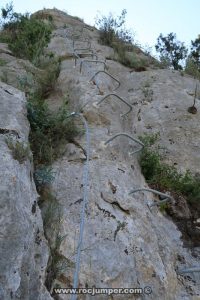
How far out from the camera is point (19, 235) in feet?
10.6

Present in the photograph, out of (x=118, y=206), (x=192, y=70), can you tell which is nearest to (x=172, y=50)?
(x=192, y=70)

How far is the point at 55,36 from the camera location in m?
11.6

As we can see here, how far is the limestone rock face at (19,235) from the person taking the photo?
303cm

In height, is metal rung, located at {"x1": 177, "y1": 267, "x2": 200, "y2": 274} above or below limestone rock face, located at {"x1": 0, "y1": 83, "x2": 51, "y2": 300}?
below

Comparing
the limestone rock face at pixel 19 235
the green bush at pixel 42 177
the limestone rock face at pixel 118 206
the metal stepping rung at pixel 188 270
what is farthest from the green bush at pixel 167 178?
the limestone rock face at pixel 19 235

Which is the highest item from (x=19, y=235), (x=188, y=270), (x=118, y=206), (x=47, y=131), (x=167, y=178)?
(x=19, y=235)

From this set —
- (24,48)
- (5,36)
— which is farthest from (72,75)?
(5,36)

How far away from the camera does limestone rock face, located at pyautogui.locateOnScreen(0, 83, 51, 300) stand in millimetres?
3031

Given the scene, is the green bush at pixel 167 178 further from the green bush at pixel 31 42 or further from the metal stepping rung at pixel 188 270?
the green bush at pixel 31 42

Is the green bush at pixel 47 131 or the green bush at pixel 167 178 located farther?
the green bush at pixel 167 178

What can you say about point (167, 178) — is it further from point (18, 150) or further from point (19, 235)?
point (19, 235)

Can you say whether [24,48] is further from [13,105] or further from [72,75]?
[13,105]

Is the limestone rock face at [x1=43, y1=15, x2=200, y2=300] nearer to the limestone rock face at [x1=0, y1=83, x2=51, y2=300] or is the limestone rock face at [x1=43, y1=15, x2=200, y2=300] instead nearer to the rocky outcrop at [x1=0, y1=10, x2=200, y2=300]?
the rocky outcrop at [x1=0, y1=10, x2=200, y2=300]

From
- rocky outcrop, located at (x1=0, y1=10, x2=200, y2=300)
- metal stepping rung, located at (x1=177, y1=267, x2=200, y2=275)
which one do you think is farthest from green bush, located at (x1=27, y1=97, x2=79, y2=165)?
metal stepping rung, located at (x1=177, y1=267, x2=200, y2=275)
